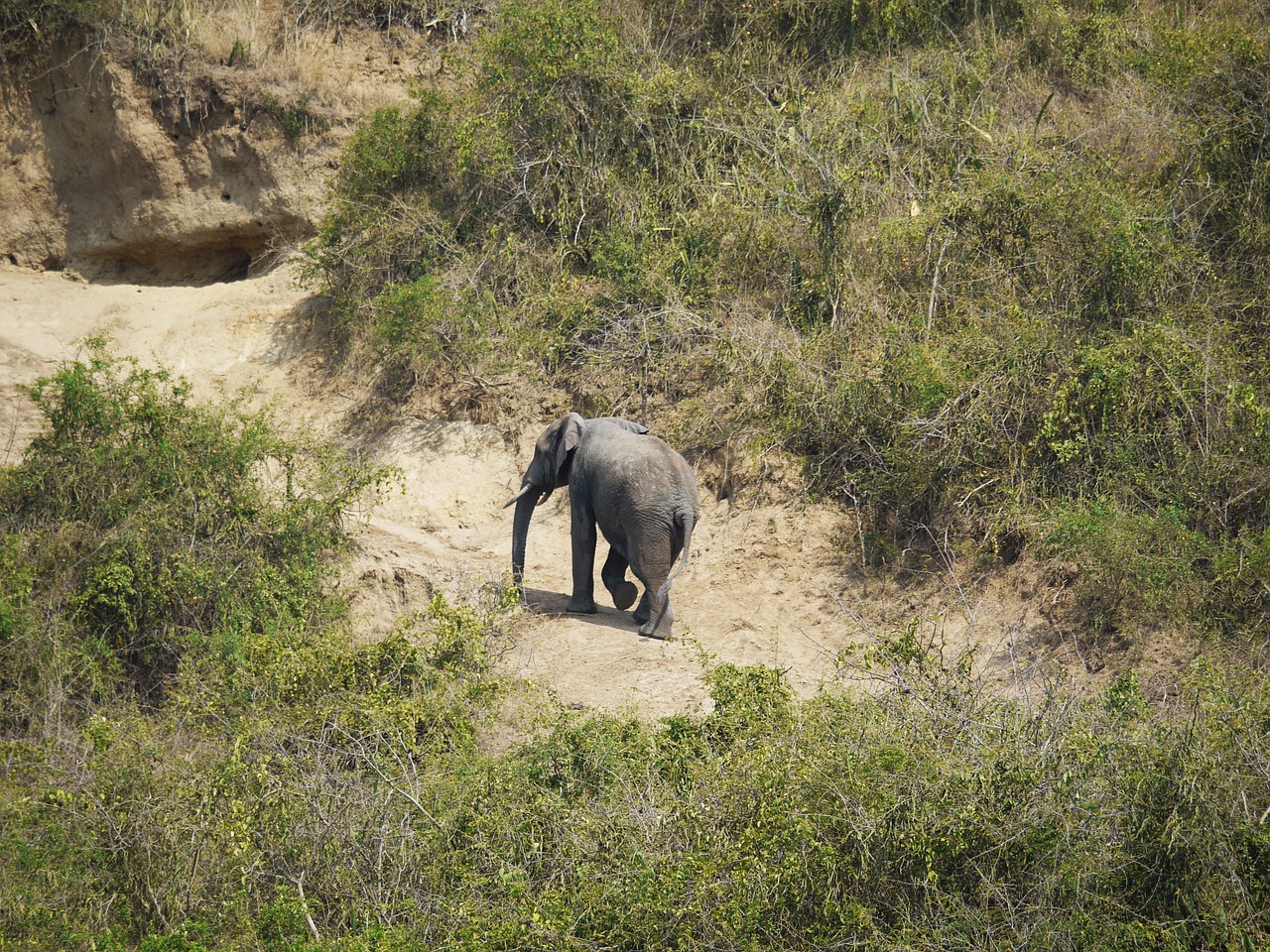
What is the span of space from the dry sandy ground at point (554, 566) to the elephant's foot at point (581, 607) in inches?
4.7

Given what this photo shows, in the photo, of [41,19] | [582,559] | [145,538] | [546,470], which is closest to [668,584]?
[582,559]

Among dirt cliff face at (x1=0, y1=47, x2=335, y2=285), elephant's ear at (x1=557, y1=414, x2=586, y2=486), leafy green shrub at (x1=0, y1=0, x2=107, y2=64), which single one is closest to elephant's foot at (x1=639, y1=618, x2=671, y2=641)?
Answer: elephant's ear at (x1=557, y1=414, x2=586, y2=486)

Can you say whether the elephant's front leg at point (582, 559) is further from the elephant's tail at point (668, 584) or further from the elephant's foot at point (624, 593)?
the elephant's tail at point (668, 584)

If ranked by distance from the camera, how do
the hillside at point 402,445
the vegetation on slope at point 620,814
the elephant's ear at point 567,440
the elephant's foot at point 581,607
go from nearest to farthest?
1. the vegetation on slope at point 620,814
2. the hillside at point 402,445
3. the elephant's foot at point 581,607
4. the elephant's ear at point 567,440

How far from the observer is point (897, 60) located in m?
15.3

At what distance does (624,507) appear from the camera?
32.1 feet

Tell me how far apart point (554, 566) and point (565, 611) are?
5.34ft

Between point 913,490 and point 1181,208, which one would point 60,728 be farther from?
point 1181,208

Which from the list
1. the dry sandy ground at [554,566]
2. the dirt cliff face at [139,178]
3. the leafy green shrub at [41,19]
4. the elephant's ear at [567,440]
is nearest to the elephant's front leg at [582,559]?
the dry sandy ground at [554,566]

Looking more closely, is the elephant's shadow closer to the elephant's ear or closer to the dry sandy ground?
the dry sandy ground

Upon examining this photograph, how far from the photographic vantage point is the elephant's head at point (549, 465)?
1041 cm

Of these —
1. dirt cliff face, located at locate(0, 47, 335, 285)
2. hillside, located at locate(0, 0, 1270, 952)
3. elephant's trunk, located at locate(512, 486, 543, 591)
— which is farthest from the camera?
dirt cliff face, located at locate(0, 47, 335, 285)

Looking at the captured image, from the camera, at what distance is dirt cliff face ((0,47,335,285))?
16.3 meters

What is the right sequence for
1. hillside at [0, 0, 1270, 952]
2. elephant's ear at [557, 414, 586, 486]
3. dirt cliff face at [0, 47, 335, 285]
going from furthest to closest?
1. dirt cliff face at [0, 47, 335, 285]
2. elephant's ear at [557, 414, 586, 486]
3. hillside at [0, 0, 1270, 952]
